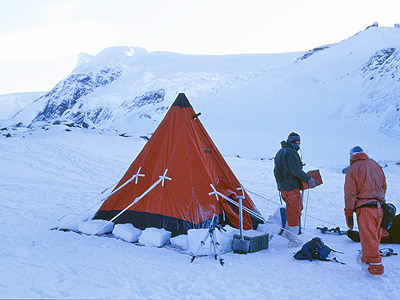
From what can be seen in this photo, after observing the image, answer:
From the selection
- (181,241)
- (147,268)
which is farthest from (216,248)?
(147,268)

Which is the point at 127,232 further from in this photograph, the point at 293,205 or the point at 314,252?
the point at 314,252

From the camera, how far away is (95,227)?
5.26 m

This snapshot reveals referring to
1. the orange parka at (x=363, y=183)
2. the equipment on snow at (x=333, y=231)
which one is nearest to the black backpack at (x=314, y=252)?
the orange parka at (x=363, y=183)

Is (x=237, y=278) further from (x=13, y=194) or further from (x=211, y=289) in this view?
(x=13, y=194)

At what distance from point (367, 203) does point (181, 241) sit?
229 centimetres

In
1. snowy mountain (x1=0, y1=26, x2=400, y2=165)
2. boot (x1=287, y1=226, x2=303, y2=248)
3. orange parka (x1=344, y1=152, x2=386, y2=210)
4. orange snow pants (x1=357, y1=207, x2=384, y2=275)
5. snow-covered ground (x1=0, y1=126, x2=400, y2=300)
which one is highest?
snowy mountain (x1=0, y1=26, x2=400, y2=165)

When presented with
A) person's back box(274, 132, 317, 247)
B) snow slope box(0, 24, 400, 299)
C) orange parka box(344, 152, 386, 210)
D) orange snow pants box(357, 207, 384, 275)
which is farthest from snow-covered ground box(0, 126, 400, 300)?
orange parka box(344, 152, 386, 210)

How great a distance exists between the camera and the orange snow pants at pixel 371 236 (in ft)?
11.5

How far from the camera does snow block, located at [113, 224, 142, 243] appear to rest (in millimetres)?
4980

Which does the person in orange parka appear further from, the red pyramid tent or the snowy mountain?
the snowy mountain

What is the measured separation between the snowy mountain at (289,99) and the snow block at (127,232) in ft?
48.0

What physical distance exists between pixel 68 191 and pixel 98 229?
3.82 meters

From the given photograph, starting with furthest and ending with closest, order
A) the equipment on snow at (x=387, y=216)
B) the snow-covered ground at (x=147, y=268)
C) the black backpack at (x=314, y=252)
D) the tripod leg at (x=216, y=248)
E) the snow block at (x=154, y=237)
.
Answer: the snow block at (x=154, y=237) → the tripod leg at (x=216, y=248) → the black backpack at (x=314, y=252) → the equipment on snow at (x=387, y=216) → the snow-covered ground at (x=147, y=268)

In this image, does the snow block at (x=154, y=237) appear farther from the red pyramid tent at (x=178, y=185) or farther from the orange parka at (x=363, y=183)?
the orange parka at (x=363, y=183)
